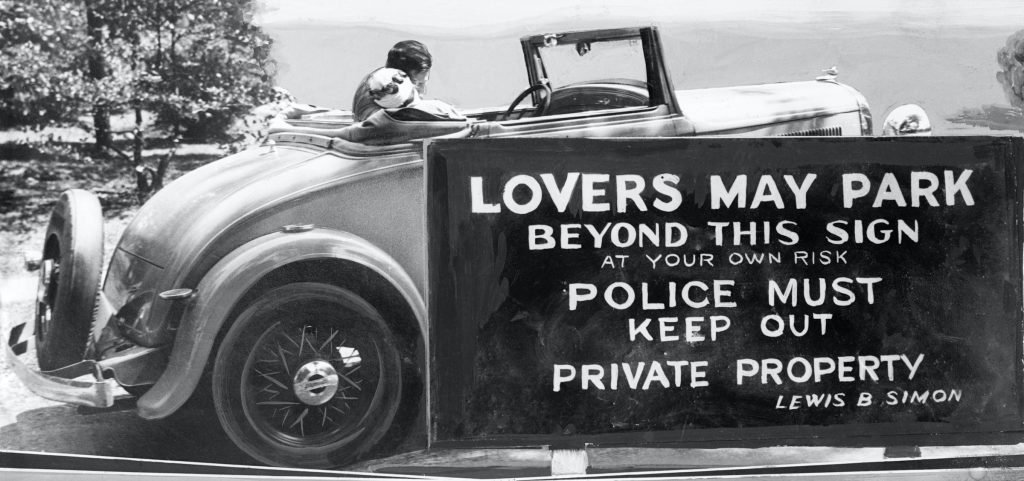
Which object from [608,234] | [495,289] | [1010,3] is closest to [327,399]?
[495,289]

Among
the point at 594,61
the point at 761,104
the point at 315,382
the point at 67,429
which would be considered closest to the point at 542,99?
the point at 594,61

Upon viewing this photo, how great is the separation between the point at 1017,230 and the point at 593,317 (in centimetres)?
171

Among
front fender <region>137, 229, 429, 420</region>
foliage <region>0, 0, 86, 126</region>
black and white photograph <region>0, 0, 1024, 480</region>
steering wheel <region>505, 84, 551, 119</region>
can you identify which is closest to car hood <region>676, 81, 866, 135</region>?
black and white photograph <region>0, 0, 1024, 480</region>

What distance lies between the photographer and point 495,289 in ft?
9.93

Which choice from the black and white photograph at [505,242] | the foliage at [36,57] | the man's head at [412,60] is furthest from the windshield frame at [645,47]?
the foliage at [36,57]

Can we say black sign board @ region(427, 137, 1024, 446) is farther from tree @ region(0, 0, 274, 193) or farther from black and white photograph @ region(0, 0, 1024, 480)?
tree @ region(0, 0, 274, 193)

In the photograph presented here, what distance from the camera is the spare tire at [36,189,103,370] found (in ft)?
9.31

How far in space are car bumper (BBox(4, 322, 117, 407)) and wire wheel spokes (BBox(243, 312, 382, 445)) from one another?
478 mm

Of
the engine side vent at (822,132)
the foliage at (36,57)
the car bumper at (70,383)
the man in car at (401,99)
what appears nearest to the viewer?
the car bumper at (70,383)

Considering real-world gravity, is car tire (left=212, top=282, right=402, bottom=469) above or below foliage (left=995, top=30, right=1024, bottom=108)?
below

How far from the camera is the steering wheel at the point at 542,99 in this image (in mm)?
3283

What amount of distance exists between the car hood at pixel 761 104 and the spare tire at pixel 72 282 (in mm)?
2243

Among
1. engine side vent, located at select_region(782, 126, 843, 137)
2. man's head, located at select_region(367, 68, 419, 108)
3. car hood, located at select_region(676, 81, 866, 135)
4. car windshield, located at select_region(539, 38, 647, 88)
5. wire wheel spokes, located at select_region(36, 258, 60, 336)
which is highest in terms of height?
car windshield, located at select_region(539, 38, 647, 88)

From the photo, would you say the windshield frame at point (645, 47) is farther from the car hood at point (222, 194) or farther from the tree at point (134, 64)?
the tree at point (134, 64)
